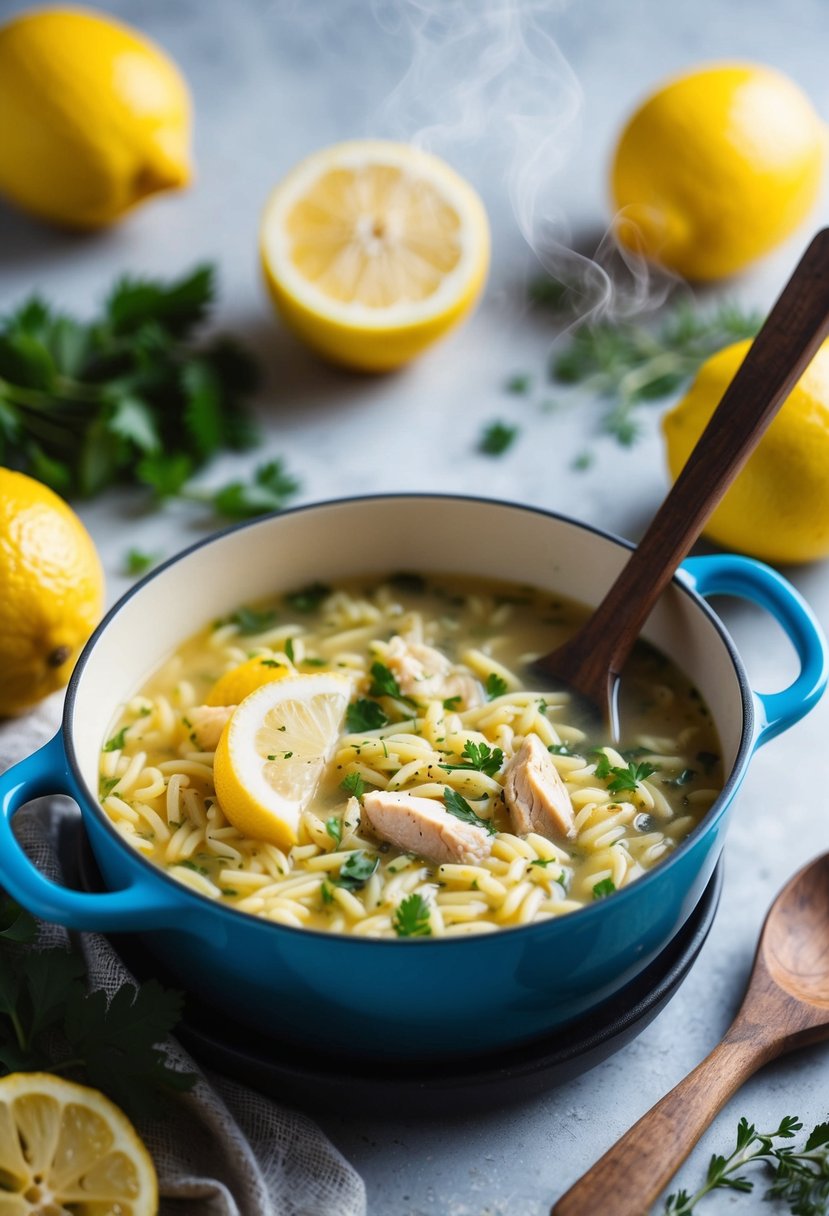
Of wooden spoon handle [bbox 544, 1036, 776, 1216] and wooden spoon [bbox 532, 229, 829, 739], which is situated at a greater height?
wooden spoon [bbox 532, 229, 829, 739]

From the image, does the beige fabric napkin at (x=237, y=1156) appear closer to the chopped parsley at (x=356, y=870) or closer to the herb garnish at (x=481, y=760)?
the chopped parsley at (x=356, y=870)

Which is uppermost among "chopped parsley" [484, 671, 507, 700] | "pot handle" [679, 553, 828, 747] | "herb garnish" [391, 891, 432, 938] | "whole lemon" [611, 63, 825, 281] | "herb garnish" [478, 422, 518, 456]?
"whole lemon" [611, 63, 825, 281]

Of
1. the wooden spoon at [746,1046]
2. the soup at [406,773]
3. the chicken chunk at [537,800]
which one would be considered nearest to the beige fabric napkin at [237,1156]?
the soup at [406,773]

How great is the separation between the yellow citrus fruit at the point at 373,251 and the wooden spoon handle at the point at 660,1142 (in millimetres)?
2599

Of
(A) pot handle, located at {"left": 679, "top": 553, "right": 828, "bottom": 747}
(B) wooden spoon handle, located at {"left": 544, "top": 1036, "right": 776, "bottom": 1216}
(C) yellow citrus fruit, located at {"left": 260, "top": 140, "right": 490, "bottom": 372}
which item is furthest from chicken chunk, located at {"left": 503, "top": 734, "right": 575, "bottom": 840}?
(C) yellow citrus fruit, located at {"left": 260, "top": 140, "right": 490, "bottom": 372}

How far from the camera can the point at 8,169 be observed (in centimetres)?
496

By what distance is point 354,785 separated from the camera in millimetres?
2760

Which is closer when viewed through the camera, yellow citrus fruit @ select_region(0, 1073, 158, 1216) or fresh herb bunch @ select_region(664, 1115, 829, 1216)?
yellow citrus fruit @ select_region(0, 1073, 158, 1216)

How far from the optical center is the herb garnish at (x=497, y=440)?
430 cm

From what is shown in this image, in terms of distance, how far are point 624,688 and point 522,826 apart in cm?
55

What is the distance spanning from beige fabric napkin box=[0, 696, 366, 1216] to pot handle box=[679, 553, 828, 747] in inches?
43.9

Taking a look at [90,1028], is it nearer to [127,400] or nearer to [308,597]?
[308,597]

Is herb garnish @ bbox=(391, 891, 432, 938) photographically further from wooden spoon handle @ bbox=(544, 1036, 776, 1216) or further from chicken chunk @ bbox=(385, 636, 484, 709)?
chicken chunk @ bbox=(385, 636, 484, 709)

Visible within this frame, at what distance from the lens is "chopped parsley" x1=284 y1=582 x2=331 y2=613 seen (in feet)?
11.0
